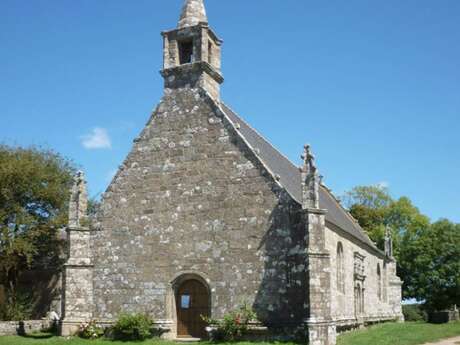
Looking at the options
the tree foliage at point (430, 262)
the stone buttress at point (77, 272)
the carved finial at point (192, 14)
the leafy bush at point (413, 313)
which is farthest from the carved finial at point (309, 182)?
the leafy bush at point (413, 313)

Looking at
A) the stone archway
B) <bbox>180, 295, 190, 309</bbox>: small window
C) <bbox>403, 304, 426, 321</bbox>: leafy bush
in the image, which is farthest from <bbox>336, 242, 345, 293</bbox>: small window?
<bbox>403, 304, 426, 321</bbox>: leafy bush

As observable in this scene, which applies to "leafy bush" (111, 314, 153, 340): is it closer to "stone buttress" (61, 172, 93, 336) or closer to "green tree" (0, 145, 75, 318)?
"stone buttress" (61, 172, 93, 336)

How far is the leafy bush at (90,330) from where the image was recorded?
22156 mm

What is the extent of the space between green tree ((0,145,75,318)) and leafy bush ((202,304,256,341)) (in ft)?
41.3

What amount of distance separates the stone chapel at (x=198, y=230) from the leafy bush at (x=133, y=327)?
52 cm

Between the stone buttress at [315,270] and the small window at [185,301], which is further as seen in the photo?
the small window at [185,301]

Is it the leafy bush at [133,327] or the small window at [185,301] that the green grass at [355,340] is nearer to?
the leafy bush at [133,327]

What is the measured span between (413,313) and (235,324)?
36.4 metres

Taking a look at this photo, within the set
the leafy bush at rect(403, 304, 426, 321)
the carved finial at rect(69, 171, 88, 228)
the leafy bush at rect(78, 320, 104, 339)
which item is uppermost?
the carved finial at rect(69, 171, 88, 228)

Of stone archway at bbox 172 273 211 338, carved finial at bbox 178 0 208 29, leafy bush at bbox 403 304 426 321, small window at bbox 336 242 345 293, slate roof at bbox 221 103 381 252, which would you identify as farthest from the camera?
leafy bush at bbox 403 304 426 321

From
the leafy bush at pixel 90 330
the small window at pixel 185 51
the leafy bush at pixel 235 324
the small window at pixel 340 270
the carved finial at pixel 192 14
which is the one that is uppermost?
the carved finial at pixel 192 14

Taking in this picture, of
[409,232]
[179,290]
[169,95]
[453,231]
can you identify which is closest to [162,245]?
[179,290]

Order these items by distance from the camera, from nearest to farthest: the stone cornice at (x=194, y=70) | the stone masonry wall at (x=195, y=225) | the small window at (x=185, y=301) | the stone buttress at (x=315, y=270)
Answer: the stone buttress at (x=315, y=270) → the stone masonry wall at (x=195, y=225) → the small window at (x=185, y=301) → the stone cornice at (x=194, y=70)

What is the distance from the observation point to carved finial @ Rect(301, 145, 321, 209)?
20.0m
